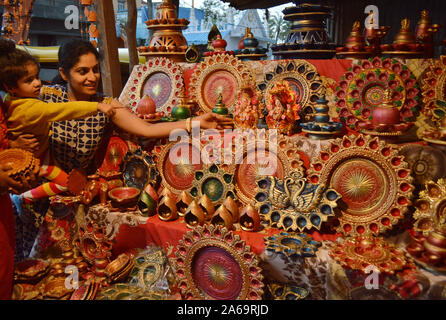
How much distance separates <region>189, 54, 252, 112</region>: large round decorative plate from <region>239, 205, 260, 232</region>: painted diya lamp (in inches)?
39.2

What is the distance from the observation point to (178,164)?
2.37 meters

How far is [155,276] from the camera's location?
6.81 ft

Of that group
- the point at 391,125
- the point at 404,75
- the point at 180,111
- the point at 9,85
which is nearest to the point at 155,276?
the point at 180,111

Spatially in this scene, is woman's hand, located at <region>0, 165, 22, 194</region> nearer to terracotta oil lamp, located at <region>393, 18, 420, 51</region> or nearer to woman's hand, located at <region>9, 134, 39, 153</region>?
woman's hand, located at <region>9, 134, 39, 153</region>

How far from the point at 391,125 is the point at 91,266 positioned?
202 centimetres

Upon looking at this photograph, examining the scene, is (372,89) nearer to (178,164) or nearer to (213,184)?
(213,184)

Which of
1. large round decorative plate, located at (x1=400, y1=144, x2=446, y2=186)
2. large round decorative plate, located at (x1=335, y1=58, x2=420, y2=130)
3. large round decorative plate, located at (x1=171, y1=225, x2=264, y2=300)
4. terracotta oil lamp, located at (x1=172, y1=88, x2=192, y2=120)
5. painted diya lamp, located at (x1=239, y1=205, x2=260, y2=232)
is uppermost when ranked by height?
large round decorative plate, located at (x1=335, y1=58, x2=420, y2=130)

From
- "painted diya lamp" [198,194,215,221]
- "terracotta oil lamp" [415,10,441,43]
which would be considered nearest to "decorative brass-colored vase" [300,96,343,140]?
"painted diya lamp" [198,194,215,221]

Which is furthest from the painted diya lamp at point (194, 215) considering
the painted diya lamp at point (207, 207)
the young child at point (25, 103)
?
the young child at point (25, 103)

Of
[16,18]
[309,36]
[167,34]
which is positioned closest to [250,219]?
[309,36]

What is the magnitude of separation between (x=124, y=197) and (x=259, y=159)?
900 millimetres

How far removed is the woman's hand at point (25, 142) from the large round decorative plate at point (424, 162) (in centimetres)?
205

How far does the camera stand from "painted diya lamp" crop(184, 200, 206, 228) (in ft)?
6.34

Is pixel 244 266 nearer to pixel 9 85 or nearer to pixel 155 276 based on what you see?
pixel 155 276
